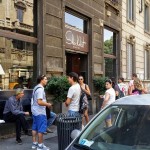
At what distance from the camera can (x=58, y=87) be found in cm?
991

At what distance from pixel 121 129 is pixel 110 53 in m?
13.3

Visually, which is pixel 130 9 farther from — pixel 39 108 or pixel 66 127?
pixel 66 127

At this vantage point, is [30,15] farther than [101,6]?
No

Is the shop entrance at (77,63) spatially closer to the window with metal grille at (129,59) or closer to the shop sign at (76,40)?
the shop sign at (76,40)

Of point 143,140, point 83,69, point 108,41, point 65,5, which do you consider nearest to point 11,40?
point 65,5

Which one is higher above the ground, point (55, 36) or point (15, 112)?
A: point (55, 36)

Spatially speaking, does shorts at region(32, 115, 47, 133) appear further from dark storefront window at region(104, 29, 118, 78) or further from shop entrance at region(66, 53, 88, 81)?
dark storefront window at region(104, 29, 118, 78)

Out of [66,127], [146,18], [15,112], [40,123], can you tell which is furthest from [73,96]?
[146,18]

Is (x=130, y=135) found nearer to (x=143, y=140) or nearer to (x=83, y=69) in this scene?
(x=143, y=140)

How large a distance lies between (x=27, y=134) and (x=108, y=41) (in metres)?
9.24

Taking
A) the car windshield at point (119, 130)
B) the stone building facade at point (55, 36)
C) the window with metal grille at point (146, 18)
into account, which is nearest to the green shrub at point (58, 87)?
the stone building facade at point (55, 36)

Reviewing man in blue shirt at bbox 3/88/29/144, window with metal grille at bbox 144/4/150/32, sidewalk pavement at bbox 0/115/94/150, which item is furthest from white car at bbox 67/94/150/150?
window with metal grille at bbox 144/4/150/32

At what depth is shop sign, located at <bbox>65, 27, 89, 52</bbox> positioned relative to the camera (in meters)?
12.0

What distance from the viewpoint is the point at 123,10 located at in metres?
18.5
